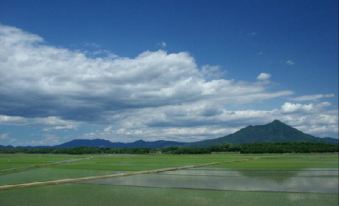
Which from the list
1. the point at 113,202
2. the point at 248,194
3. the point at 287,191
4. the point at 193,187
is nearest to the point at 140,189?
the point at 193,187

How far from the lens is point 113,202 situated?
13.8 metres

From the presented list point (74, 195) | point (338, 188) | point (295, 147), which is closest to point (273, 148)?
point (295, 147)

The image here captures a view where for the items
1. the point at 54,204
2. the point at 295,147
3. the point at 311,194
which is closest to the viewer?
the point at 54,204

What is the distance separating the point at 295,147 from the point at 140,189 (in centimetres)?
5351

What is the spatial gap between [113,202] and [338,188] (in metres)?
10.1

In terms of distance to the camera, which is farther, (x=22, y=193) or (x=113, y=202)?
(x=22, y=193)

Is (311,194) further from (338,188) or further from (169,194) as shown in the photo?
(169,194)

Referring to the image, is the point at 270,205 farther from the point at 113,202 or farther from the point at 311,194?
the point at 113,202

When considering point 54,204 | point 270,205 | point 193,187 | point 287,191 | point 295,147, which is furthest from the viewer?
point 295,147

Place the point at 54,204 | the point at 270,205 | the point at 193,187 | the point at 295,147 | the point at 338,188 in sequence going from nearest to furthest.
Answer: the point at 270,205, the point at 54,204, the point at 338,188, the point at 193,187, the point at 295,147

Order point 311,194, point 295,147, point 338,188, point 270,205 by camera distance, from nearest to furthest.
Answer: point 270,205
point 311,194
point 338,188
point 295,147

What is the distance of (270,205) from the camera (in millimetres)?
12438

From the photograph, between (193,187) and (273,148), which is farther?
(273,148)

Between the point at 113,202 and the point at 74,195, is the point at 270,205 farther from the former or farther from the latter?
the point at 74,195
